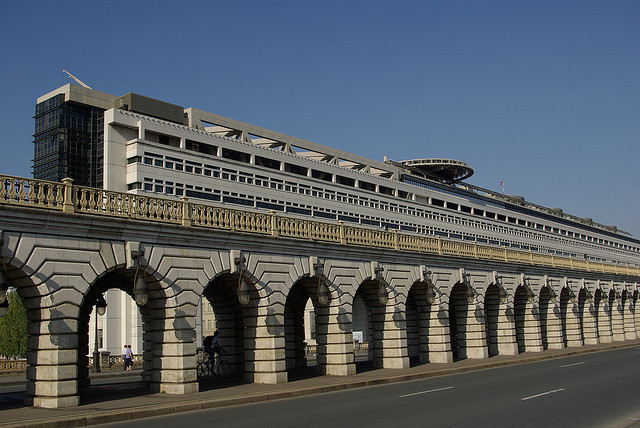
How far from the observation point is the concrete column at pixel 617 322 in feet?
186

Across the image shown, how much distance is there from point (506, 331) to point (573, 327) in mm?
12476

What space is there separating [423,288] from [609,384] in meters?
12.6

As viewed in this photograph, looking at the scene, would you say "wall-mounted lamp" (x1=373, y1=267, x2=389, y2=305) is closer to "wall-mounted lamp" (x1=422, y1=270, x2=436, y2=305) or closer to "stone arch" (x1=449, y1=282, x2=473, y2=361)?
"wall-mounted lamp" (x1=422, y1=270, x2=436, y2=305)

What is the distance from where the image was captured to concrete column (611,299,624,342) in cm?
5678

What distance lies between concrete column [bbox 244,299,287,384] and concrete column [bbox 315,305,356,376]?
3.51 meters

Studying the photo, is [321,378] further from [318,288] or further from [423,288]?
[423,288]

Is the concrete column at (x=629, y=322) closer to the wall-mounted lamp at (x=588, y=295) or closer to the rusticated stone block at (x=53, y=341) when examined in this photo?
the wall-mounted lamp at (x=588, y=295)

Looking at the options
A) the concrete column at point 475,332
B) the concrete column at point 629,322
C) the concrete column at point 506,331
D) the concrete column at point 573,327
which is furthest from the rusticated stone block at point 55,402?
the concrete column at point 629,322

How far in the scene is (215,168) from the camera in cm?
6956

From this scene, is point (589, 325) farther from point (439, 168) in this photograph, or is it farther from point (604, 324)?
point (439, 168)

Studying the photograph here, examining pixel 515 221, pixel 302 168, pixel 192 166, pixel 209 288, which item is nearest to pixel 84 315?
pixel 209 288

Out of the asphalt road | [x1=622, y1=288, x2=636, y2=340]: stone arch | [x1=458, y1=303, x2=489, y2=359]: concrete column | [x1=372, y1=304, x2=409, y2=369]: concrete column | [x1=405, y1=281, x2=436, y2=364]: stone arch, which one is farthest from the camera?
[x1=622, y1=288, x2=636, y2=340]: stone arch

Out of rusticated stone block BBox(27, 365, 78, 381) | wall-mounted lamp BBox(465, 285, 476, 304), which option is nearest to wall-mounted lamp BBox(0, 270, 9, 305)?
rusticated stone block BBox(27, 365, 78, 381)

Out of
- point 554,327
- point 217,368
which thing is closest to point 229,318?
point 217,368
